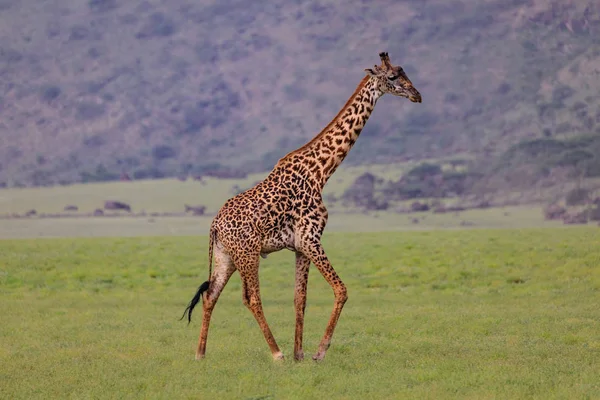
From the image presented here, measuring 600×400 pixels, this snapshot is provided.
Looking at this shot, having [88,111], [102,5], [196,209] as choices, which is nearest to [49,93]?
[88,111]

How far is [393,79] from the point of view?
15.2 m

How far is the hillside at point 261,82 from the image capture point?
514 feet

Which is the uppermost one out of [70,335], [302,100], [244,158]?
[302,100]

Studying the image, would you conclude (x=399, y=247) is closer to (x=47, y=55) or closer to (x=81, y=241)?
(x=81, y=241)

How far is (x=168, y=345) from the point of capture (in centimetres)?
1758

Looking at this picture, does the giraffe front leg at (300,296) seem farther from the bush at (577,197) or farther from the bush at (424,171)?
the bush at (424,171)

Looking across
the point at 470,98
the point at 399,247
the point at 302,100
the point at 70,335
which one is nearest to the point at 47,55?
the point at 302,100

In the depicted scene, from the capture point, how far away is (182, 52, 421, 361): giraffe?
1430 cm

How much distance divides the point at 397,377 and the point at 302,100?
158921mm

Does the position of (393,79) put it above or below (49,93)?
below

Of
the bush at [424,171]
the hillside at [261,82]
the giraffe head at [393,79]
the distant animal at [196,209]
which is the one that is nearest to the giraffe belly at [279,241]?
the giraffe head at [393,79]

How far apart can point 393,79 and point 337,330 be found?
599cm

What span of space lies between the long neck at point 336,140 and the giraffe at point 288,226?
0.01 m

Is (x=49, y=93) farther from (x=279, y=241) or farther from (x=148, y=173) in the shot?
(x=279, y=241)
